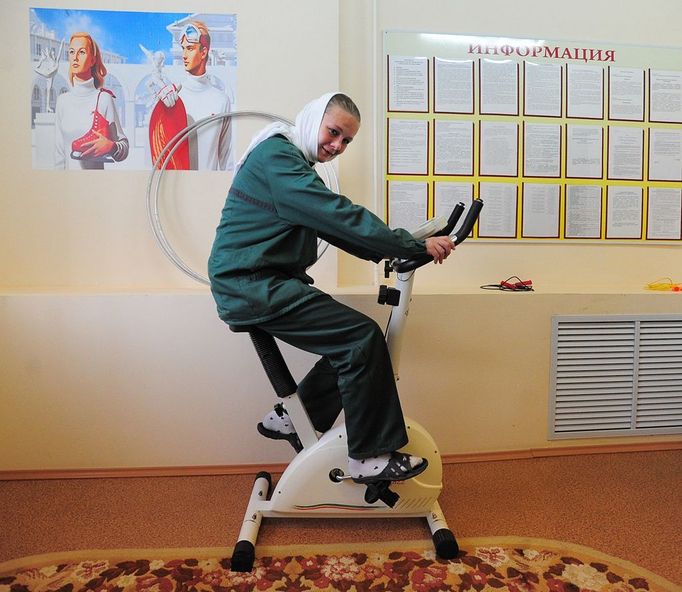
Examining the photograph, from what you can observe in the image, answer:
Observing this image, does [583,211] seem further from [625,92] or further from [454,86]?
[454,86]

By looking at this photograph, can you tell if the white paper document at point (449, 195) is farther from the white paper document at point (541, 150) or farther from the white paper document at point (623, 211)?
the white paper document at point (623, 211)

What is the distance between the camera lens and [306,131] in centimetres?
156

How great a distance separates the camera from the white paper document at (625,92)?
8.60 ft

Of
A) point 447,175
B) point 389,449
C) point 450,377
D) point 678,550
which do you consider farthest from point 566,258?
point 389,449

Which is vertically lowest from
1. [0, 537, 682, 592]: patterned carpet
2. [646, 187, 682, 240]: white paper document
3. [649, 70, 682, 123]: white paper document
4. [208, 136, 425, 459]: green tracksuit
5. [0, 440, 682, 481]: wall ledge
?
[0, 537, 682, 592]: patterned carpet

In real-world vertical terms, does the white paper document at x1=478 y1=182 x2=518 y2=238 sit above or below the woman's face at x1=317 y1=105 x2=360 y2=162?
below

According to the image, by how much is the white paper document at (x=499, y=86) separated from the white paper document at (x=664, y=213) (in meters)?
0.94

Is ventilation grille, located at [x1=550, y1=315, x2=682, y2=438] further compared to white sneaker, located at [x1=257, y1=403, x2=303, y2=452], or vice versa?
ventilation grille, located at [x1=550, y1=315, x2=682, y2=438]

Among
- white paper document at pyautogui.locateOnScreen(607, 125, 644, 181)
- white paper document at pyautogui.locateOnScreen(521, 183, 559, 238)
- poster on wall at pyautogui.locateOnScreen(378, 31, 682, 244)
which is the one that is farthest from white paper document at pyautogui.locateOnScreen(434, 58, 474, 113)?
white paper document at pyautogui.locateOnScreen(607, 125, 644, 181)

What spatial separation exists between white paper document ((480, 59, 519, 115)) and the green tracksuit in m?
1.44

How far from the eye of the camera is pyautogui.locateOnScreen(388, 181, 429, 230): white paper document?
8.23 ft

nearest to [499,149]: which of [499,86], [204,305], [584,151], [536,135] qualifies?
[536,135]

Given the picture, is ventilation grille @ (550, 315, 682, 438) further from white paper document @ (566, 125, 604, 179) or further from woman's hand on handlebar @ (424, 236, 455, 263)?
woman's hand on handlebar @ (424, 236, 455, 263)

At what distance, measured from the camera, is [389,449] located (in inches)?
60.1
